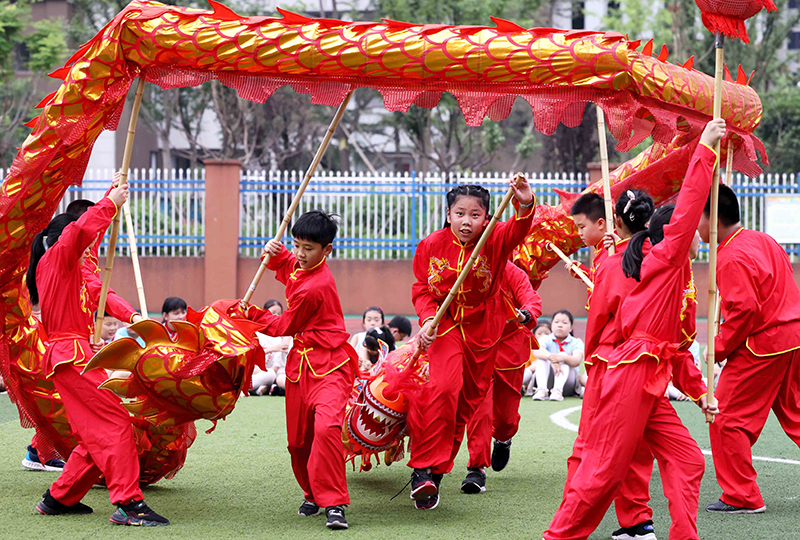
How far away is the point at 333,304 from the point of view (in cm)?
491

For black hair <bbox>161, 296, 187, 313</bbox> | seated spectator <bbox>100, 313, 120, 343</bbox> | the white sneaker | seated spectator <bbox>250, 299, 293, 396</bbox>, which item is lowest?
the white sneaker

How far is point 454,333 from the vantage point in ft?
16.8

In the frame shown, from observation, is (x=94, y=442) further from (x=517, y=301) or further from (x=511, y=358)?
(x=517, y=301)


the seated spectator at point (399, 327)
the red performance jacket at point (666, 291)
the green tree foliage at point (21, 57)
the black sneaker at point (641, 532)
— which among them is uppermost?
the green tree foliage at point (21, 57)

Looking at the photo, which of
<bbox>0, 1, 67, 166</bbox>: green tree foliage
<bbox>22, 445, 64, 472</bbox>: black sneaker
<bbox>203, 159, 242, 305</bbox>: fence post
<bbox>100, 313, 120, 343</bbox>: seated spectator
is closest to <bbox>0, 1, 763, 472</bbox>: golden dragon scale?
<bbox>22, 445, 64, 472</bbox>: black sneaker

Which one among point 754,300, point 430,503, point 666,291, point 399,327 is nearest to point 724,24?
point 666,291

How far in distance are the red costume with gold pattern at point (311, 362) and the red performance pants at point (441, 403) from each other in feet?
1.40

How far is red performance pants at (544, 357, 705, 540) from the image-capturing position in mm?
3770

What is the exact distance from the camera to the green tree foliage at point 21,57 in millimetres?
16047

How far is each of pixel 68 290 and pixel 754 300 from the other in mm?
3510

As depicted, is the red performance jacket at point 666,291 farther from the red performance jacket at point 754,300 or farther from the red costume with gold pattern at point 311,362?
the red costume with gold pattern at point 311,362

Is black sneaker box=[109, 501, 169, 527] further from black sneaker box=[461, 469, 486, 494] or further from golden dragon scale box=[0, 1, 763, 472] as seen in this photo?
black sneaker box=[461, 469, 486, 494]

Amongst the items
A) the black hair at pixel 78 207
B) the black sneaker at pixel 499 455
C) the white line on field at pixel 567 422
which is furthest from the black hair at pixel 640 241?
the black hair at pixel 78 207

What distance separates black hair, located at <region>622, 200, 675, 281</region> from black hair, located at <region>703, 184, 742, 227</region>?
0.68 m
